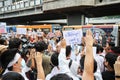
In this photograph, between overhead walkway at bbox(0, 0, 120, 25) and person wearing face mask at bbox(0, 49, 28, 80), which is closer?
person wearing face mask at bbox(0, 49, 28, 80)

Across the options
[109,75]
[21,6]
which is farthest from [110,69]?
[21,6]

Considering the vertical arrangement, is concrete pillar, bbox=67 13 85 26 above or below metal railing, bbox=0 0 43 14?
below

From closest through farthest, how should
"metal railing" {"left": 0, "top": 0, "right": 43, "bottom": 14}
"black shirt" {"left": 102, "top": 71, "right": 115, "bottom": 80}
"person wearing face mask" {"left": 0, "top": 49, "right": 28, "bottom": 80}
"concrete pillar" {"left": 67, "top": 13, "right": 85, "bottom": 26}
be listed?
1. "person wearing face mask" {"left": 0, "top": 49, "right": 28, "bottom": 80}
2. "black shirt" {"left": 102, "top": 71, "right": 115, "bottom": 80}
3. "concrete pillar" {"left": 67, "top": 13, "right": 85, "bottom": 26}
4. "metal railing" {"left": 0, "top": 0, "right": 43, "bottom": 14}

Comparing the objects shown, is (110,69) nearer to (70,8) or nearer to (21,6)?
(70,8)

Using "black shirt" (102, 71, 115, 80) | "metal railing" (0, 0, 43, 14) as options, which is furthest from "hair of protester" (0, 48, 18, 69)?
"metal railing" (0, 0, 43, 14)

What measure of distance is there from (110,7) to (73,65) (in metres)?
22.5

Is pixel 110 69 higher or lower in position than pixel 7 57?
lower

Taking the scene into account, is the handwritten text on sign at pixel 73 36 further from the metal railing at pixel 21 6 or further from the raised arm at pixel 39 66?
the metal railing at pixel 21 6

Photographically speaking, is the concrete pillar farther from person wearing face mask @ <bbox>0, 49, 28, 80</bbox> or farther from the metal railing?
person wearing face mask @ <bbox>0, 49, 28, 80</bbox>

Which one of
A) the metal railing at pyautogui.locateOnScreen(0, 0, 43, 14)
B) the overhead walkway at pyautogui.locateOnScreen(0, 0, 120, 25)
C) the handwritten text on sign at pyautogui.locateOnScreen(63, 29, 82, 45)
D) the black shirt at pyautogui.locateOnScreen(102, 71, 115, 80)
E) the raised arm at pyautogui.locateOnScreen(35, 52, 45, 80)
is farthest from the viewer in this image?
the metal railing at pyautogui.locateOnScreen(0, 0, 43, 14)

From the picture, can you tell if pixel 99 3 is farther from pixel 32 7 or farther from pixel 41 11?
pixel 32 7

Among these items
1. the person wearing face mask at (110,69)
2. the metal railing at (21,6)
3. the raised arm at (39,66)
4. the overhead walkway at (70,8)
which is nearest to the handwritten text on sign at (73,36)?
the person wearing face mask at (110,69)

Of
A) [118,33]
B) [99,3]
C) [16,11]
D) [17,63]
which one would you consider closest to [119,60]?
[17,63]

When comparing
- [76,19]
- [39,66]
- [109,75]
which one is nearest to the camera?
[39,66]
